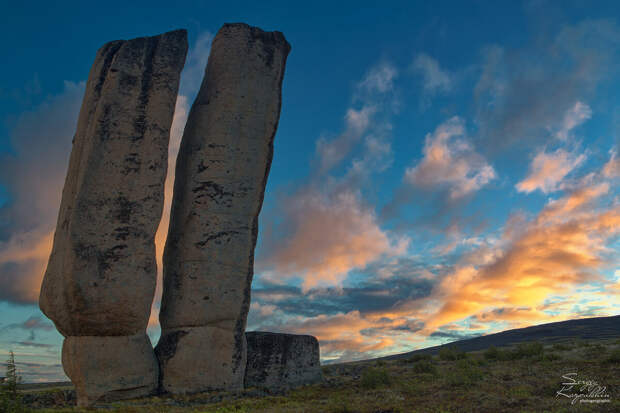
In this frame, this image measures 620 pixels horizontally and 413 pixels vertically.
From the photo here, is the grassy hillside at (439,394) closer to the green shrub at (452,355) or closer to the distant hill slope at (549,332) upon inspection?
the green shrub at (452,355)

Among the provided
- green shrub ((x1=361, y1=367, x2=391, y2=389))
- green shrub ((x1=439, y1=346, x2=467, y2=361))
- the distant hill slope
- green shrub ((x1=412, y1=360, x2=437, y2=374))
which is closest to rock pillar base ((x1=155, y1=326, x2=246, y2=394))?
green shrub ((x1=361, y1=367, x2=391, y2=389))

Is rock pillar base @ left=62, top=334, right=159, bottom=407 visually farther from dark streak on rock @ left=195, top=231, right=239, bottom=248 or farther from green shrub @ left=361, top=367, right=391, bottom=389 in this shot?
green shrub @ left=361, top=367, right=391, bottom=389

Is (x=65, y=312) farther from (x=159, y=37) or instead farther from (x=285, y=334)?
(x=159, y=37)

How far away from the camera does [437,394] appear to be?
450 inches

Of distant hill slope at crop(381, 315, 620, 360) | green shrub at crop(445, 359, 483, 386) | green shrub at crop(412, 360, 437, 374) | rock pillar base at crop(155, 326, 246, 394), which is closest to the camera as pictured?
green shrub at crop(445, 359, 483, 386)

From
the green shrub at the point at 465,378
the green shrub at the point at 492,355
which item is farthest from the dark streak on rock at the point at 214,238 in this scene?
the green shrub at the point at 492,355

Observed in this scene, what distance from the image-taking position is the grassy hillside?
988 centimetres

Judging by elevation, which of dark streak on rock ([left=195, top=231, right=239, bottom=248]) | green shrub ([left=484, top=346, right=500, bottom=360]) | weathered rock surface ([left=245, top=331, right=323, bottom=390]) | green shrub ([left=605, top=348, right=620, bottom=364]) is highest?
dark streak on rock ([left=195, top=231, right=239, bottom=248])

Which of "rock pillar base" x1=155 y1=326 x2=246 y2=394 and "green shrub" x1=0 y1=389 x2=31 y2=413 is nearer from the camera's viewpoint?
"green shrub" x1=0 y1=389 x2=31 y2=413

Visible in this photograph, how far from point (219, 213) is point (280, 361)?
4647mm

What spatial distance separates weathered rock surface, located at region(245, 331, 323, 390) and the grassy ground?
0.66 m

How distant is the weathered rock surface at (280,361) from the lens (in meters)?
14.4

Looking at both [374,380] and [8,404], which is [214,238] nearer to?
[374,380]

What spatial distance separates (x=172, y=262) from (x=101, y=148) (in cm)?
347
